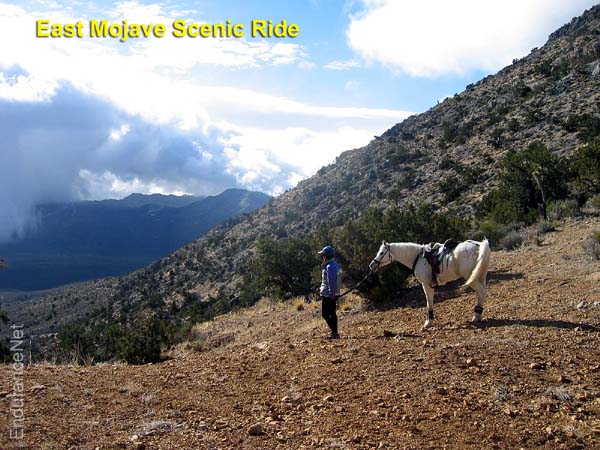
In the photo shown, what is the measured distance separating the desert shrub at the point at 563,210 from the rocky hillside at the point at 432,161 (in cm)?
1173

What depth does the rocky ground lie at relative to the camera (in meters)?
5.16

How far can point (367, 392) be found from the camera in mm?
6363

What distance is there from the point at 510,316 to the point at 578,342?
1.87 m

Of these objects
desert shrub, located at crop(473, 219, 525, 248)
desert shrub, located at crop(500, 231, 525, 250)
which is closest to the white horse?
desert shrub, located at crop(500, 231, 525, 250)

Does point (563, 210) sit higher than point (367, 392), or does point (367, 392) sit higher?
point (563, 210)

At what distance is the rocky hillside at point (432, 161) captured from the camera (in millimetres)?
41562

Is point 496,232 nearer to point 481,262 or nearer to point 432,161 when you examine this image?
point 481,262

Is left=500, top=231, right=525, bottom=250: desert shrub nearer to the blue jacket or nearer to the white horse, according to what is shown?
the white horse

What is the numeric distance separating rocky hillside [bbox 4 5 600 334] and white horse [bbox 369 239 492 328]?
25.4 metres

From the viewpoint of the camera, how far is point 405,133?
62.3 m

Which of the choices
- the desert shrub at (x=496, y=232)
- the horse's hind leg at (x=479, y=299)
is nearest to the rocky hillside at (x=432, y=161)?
the desert shrub at (x=496, y=232)

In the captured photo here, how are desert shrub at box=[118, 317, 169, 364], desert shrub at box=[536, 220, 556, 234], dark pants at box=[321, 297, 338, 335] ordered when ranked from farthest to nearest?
1. desert shrub at box=[536, 220, 556, 234]
2. desert shrub at box=[118, 317, 169, 364]
3. dark pants at box=[321, 297, 338, 335]

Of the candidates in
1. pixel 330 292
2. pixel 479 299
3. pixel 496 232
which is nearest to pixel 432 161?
pixel 496 232

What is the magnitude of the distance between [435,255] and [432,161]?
4215 centimetres
